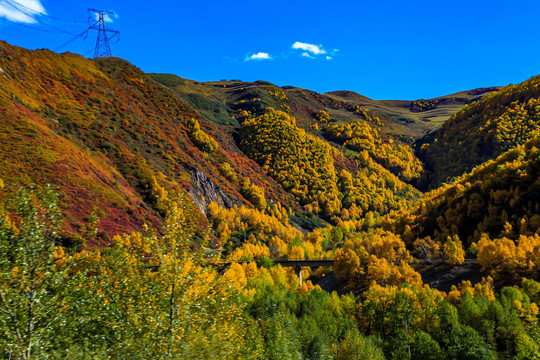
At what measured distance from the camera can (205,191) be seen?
110 metres

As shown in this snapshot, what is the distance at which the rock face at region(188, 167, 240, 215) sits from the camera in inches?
4163

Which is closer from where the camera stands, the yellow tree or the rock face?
the yellow tree

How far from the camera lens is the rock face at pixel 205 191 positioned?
106 meters

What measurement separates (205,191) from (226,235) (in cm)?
2601

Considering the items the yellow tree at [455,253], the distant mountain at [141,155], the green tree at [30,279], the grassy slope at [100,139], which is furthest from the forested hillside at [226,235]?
the distant mountain at [141,155]

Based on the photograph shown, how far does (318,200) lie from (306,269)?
73298 mm

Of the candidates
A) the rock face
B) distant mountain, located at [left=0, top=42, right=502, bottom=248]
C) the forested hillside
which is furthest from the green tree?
the rock face

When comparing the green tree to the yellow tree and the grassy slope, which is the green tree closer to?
the grassy slope

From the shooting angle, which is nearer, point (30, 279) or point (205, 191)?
point (30, 279)

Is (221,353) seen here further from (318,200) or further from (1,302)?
(318,200)

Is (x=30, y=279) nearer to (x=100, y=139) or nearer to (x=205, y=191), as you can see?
(x=100, y=139)

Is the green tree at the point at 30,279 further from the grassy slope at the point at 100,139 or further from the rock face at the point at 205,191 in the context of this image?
the rock face at the point at 205,191

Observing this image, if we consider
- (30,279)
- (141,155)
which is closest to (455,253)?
(30,279)

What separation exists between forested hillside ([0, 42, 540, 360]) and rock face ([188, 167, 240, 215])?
78 centimetres
